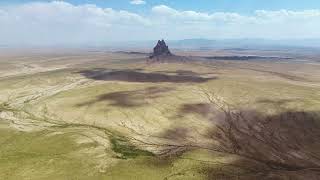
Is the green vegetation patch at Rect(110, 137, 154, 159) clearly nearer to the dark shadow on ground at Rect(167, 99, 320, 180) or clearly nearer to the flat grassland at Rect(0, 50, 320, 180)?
the flat grassland at Rect(0, 50, 320, 180)

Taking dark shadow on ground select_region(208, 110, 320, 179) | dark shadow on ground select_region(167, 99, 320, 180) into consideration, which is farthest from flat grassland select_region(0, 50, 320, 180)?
dark shadow on ground select_region(167, 99, 320, 180)

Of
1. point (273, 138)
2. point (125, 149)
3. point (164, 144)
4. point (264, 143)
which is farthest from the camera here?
point (273, 138)

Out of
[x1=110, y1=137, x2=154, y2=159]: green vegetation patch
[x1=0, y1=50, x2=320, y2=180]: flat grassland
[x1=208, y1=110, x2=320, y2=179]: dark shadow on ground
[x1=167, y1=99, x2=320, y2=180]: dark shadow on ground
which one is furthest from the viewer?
[x1=208, y1=110, x2=320, y2=179]: dark shadow on ground

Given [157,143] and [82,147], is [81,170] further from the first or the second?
[157,143]

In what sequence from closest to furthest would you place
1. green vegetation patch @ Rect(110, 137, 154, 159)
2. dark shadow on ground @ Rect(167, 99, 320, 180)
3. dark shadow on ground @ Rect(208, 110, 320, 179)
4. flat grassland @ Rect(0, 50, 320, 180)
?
flat grassland @ Rect(0, 50, 320, 180) → dark shadow on ground @ Rect(167, 99, 320, 180) → green vegetation patch @ Rect(110, 137, 154, 159) → dark shadow on ground @ Rect(208, 110, 320, 179)

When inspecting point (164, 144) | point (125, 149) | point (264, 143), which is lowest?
point (264, 143)

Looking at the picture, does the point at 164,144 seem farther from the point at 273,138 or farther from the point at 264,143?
the point at 273,138

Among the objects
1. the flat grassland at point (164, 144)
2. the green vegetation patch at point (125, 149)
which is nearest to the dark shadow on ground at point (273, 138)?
the flat grassland at point (164, 144)

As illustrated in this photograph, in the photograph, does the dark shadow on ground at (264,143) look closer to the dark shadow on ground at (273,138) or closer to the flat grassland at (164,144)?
the dark shadow on ground at (273,138)

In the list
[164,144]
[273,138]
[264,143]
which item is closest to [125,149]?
[164,144]

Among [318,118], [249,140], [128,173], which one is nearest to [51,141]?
[128,173]

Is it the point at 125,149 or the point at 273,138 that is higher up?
the point at 125,149
